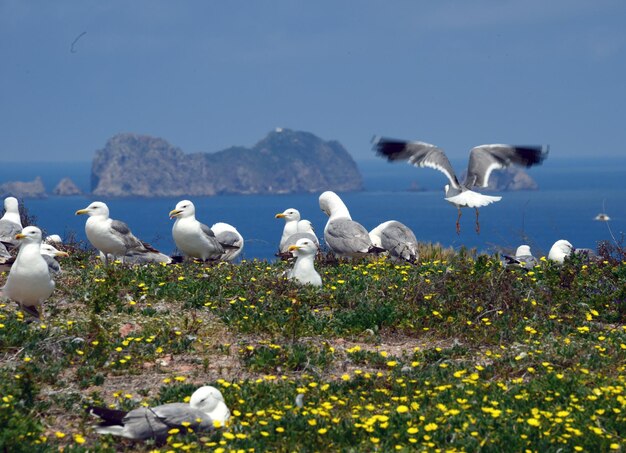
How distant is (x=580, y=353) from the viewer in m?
9.52

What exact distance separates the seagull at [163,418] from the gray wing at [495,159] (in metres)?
11.3

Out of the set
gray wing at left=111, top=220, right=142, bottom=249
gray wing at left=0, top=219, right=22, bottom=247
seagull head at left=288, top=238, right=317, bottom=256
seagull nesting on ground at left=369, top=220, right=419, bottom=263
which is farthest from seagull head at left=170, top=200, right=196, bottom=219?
seagull head at left=288, top=238, right=317, bottom=256

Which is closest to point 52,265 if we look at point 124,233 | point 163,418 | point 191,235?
point 124,233

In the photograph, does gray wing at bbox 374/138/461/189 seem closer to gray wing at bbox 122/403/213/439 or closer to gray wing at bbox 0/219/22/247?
gray wing at bbox 0/219/22/247

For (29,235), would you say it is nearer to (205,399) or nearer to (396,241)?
(205,399)

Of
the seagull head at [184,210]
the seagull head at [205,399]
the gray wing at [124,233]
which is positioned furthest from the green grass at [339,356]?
the seagull head at [184,210]

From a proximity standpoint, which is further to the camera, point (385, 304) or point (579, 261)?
point (579, 261)

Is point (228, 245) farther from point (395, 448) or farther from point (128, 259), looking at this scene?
point (395, 448)

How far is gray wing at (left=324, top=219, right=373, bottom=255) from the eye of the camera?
1561cm

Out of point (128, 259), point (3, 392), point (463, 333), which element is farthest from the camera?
point (128, 259)

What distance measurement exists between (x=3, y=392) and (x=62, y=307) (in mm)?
3424

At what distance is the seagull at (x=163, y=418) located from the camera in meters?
7.43

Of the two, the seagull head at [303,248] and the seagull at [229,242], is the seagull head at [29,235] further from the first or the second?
the seagull at [229,242]

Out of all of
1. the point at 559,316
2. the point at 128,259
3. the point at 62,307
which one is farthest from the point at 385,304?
the point at 128,259
